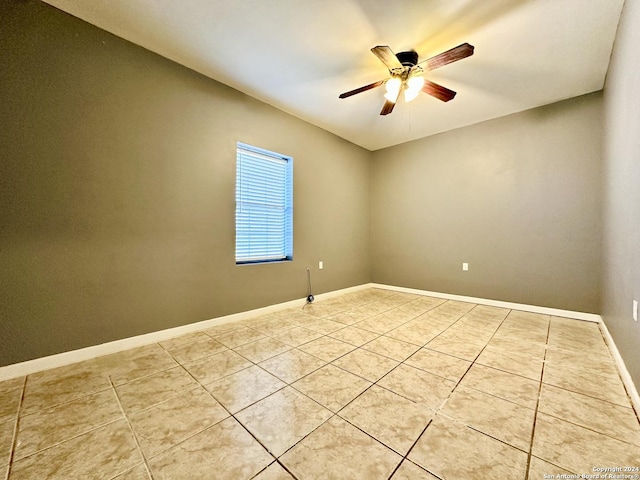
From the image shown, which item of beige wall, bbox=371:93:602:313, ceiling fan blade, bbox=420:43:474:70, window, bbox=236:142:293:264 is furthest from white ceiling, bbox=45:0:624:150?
window, bbox=236:142:293:264

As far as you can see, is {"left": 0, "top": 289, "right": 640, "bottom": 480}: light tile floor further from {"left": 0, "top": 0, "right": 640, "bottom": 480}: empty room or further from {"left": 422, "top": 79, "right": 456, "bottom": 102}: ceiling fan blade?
{"left": 422, "top": 79, "right": 456, "bottom": 102}: ceiling fan blade

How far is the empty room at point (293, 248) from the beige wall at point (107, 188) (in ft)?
0.05

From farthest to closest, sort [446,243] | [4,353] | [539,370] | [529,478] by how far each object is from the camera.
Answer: [446,243] < [539,370] < [4,353] < [529,478]

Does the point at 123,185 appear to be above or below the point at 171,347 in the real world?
above

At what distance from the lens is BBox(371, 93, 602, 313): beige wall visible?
9.96ft

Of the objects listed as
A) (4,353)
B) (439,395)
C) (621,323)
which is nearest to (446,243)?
(621,323)

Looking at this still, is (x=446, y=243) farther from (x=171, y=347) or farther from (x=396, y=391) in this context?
(x=171, y=347)

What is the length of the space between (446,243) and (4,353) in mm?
4856

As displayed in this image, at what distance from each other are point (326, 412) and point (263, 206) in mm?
2505

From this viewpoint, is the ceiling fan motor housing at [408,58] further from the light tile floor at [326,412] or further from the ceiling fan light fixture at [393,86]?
the light tile floor at [326,412]

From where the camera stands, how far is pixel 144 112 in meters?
2.33

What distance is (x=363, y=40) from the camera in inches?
86.7

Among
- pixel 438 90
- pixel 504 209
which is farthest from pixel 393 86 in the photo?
pixel 504 209

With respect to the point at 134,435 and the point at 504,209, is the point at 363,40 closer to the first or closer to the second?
the point at 504,209
